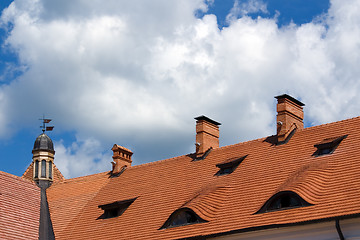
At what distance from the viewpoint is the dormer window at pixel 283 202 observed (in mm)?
25000

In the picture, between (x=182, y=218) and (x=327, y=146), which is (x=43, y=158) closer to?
(x=182, y=218)

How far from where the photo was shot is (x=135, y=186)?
114 ft

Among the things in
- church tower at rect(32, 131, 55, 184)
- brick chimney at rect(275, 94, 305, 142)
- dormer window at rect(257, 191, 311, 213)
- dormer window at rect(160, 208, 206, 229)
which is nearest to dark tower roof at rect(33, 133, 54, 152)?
church tower at rect(32, 131, 55, 184)

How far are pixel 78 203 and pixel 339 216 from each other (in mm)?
16951

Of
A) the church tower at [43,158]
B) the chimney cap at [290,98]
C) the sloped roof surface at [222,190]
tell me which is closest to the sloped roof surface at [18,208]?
the sloped roof surface at [222,190]

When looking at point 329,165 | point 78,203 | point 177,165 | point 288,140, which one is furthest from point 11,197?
point 329,165

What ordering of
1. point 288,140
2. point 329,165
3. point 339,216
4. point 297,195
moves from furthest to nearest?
point 288,140 < point 329,165 < point 297,195 < point 339,216

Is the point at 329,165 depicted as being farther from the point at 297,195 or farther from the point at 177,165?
the point at 177,165

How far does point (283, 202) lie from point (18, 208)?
15.0 meters

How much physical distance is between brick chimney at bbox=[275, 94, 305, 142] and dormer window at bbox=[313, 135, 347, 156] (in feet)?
9.14

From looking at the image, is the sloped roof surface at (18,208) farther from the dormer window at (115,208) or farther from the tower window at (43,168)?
the dormer window at (115,208)

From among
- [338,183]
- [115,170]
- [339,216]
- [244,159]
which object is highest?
[115,170]

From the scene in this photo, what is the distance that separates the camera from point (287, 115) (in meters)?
32.3

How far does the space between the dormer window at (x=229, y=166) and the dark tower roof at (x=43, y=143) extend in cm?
1329
